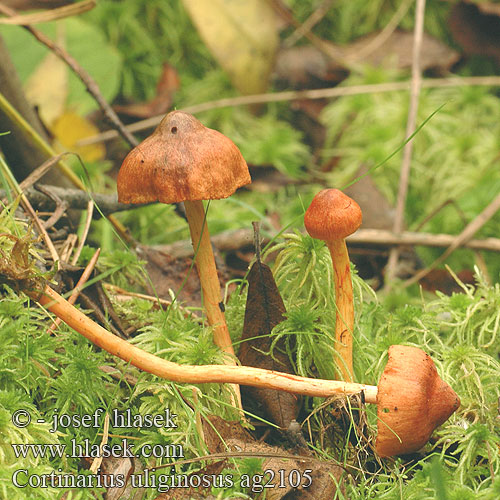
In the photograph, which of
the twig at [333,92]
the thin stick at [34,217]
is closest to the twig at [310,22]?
the twig at [333,92]

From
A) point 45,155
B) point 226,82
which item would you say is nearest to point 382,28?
point 226,82

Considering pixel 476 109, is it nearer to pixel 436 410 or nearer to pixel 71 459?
pixel 436 410

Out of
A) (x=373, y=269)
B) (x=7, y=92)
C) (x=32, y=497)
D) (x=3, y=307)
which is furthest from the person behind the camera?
(x=373, y=269)

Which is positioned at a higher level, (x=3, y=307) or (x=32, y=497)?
(x=3, y=307)

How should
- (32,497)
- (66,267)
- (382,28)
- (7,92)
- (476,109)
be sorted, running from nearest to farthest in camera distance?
(32,497), (66,267), (7,92), (476,109), (382,28)

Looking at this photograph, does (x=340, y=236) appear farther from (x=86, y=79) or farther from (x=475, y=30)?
(x=475, y=30)

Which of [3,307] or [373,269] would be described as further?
[373,269]

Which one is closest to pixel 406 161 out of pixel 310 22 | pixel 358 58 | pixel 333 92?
pixel 333 92
